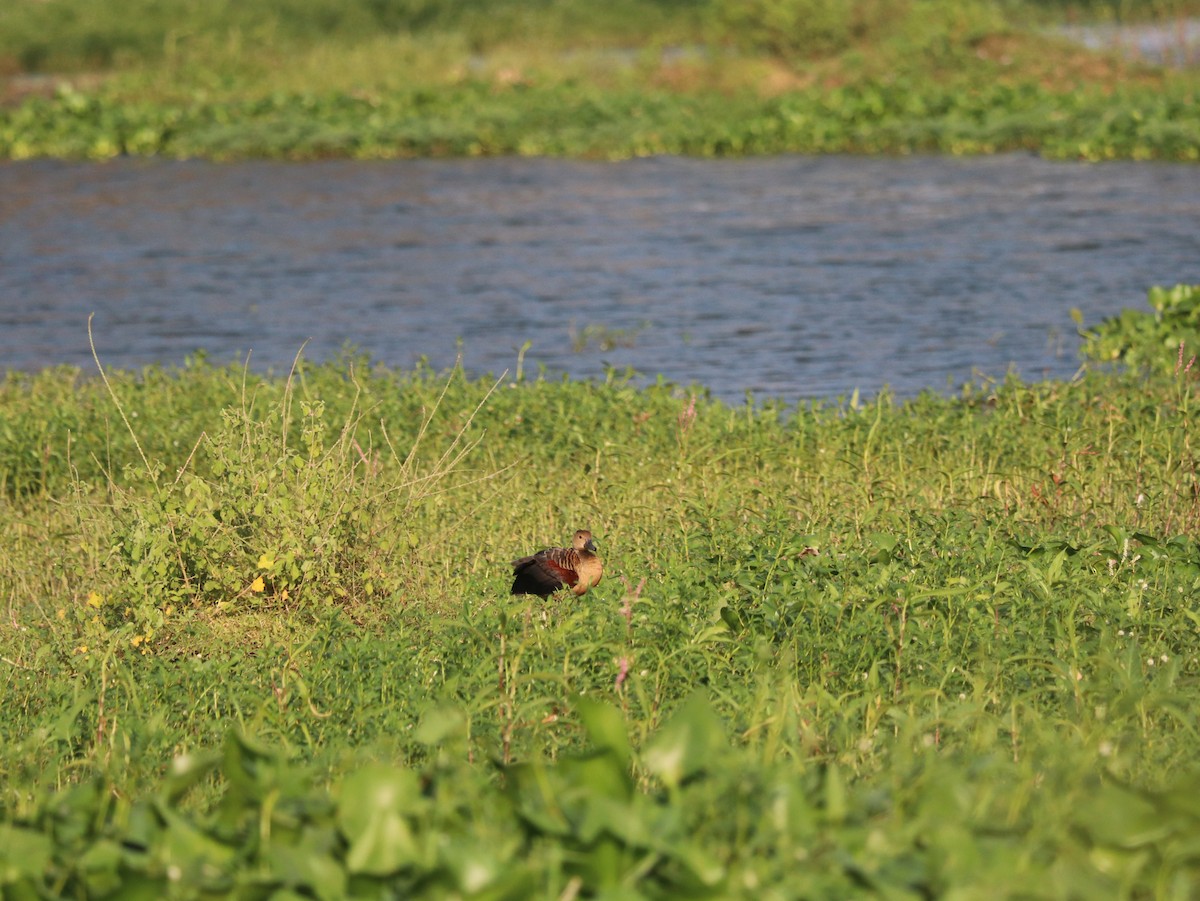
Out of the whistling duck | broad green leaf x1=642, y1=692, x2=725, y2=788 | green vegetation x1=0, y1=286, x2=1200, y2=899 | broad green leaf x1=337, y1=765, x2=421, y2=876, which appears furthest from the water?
broad green leaf x1=337, y1=765, x2=421, y2=876

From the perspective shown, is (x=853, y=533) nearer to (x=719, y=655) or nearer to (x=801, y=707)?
(x=719, y=655)

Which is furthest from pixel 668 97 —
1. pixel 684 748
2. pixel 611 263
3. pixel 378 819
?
pixel 378 819

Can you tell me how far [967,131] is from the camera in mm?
20844

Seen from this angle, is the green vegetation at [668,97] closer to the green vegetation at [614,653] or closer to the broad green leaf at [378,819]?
the green vegetation at [614,653]

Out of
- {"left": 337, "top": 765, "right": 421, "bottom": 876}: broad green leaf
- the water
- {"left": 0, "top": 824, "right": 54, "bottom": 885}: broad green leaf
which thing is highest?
{"left": 337, "top": 765, "right": 421, "bottom": 876}: broad green leaf

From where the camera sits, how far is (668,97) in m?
23.4

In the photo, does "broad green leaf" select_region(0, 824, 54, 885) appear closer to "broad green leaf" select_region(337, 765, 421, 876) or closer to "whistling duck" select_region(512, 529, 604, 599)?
"broad green leaf" select_region(337, 765, 421, 876)

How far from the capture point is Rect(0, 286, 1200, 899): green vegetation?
2781 mm

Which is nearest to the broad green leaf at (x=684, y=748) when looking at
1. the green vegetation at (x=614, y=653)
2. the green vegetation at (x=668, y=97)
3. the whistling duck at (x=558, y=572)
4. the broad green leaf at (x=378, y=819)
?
the green vegetation at (x=614, y=653)

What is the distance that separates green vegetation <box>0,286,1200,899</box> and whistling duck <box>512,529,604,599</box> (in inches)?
5.4

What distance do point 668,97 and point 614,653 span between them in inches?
774

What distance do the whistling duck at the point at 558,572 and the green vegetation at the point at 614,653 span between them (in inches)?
5.4

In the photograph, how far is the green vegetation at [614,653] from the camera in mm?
2781

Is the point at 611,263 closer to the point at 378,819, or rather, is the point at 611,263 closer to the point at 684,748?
the point at 684,748
